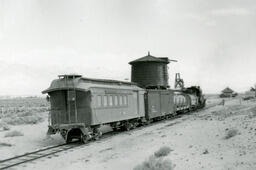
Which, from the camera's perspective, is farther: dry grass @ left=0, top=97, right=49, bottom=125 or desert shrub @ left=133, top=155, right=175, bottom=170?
dry grass @ left=0, top=97, right=49, bottom=125

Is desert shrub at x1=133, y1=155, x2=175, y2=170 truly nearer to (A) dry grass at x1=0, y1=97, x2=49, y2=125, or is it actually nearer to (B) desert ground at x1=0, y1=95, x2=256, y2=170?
(B) desert ground at x1=0, y1=95, x2=256, y2=170

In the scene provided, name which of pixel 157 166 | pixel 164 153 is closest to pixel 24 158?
pixel 164 153

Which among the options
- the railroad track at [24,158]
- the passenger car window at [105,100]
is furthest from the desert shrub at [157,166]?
the passenger car window at [105,100]

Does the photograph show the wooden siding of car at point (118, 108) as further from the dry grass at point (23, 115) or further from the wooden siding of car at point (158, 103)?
the dry grass at point (23, 115)

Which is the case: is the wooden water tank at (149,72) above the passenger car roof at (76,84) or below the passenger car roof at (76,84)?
above

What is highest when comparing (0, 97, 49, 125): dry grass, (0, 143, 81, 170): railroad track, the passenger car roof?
the passenger car roof

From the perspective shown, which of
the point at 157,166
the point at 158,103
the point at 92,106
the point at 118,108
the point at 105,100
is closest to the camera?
the point at 157,166

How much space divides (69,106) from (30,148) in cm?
280

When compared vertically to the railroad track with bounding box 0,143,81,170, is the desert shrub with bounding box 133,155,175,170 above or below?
above

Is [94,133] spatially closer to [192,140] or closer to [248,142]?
[192,140]

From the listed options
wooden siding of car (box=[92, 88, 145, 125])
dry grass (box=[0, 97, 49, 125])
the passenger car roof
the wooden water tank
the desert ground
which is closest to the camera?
the desert ground

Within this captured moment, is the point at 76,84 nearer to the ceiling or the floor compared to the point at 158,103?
nearer to the ceiling

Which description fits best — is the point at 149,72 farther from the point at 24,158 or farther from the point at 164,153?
the point at 164,153

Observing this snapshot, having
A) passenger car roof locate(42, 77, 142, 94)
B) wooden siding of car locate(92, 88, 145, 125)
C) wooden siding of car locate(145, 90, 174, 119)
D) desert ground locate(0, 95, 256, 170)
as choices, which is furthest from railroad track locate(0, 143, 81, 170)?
wooden siding of car locate(145, 90, 174, 119)
